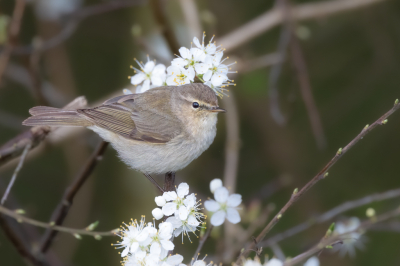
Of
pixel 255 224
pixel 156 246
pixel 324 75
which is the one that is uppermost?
pixel 324 75

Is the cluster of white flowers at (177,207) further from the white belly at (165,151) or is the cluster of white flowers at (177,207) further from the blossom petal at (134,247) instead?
the white belly at (165,151)

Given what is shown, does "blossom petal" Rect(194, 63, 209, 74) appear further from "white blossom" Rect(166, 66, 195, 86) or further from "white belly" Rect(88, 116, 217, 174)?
"white belly" Rect(88, 116, 217, 174)

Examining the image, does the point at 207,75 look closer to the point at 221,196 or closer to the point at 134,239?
Result: the point at 221,196

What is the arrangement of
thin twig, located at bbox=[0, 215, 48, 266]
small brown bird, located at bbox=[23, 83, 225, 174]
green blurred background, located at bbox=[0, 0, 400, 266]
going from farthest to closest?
green blurred background, located at bbox=[0, 0, 400, 266]
small brown bird, located at bbox=[23, 83, 225, 174]
thin twig, located at bbox=[0, 215, 48, 266]

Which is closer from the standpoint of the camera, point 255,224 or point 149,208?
point 255,224

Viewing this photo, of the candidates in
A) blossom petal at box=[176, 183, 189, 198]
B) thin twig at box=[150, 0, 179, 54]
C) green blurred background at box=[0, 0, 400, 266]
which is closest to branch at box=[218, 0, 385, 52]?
green blurred background at box=[0, 0, 400, 266]

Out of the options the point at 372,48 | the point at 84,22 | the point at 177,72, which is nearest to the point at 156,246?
the point at 177,72

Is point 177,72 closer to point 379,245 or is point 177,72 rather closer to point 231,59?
point 231,59
